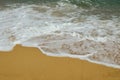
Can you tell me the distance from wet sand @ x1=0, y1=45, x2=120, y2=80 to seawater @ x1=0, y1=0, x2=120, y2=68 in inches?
8.4

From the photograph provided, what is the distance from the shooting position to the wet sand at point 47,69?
335 cm

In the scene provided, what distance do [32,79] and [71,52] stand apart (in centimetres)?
104

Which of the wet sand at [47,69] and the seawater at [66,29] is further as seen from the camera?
the seawater at [66,29]

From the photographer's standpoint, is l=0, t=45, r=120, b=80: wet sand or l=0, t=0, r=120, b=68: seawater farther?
l=0, t=0, r=120, b=68: seawater

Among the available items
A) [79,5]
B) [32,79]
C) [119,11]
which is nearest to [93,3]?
[79,5]

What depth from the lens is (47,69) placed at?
3.53m

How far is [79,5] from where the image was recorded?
7.57 metres

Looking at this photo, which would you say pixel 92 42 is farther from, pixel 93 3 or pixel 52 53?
pixel 93 3

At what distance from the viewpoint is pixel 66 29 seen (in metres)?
5.15

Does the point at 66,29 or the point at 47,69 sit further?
the point at 66,29

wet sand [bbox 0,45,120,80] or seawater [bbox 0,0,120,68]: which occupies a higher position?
wet sand [bbox 0,45,120,80]

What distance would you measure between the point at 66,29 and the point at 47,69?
1.78m

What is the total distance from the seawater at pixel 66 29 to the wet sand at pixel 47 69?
0.70ft

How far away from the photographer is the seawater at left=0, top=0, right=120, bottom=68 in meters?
4.15
